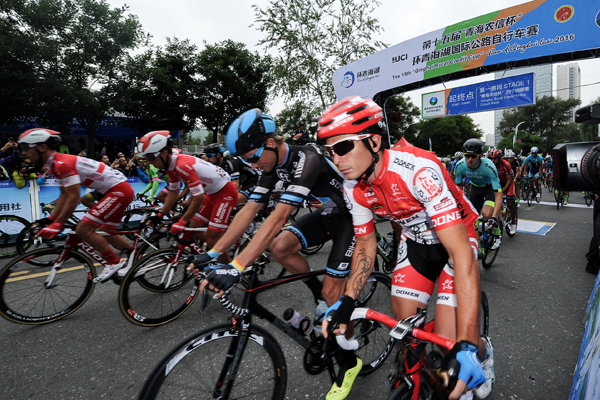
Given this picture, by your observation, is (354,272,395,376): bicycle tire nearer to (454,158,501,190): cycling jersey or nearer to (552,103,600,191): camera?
(552,103,600,191): camera

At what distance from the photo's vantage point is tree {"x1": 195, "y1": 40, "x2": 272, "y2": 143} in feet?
82.5

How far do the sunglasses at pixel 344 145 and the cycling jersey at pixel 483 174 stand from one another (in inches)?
164

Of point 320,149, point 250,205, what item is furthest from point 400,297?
point 320,149

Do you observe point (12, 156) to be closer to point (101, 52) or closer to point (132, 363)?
point (132, 363)

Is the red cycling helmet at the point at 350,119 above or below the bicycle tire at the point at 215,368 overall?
above

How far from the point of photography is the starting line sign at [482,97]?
11.3 m

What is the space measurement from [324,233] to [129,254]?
2.69 m

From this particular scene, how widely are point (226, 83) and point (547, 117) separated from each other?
60.5 m

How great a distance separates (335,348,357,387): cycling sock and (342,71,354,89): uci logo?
15332 mm

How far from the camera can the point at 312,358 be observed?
2.07 metres

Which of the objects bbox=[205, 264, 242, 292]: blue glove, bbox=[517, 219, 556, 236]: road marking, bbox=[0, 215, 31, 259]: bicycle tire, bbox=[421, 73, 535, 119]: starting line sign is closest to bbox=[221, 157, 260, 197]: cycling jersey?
bbox=[0, 215, 31, 259]: bicycle tire

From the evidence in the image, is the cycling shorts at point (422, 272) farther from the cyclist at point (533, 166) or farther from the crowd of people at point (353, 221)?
the cyclist at point (533, 166)

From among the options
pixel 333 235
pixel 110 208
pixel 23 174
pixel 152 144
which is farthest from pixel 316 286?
pixel 23 174

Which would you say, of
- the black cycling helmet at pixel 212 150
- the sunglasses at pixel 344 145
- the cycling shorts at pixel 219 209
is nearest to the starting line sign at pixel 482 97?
the black cycling helmet at pixel 212 150
